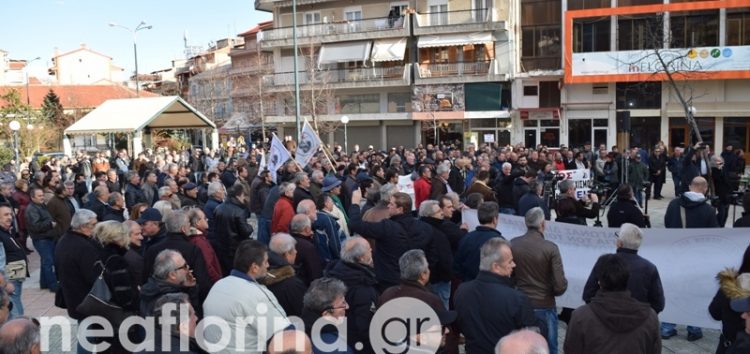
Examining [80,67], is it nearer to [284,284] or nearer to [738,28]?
[738,28]

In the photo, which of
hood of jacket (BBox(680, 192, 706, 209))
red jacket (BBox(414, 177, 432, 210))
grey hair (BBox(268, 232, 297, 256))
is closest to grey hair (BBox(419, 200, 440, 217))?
grey hair (BBox(268, 232, 297, 256))

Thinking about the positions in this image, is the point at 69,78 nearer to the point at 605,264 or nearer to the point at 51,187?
the point at 51,187

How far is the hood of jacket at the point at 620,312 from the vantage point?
377 centimetres

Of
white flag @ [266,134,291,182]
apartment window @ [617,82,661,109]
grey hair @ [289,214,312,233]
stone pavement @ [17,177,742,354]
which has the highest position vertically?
apartment window @ [617,82,661,109]

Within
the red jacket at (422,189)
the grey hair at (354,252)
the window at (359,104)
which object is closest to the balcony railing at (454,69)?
the window at (359,104)

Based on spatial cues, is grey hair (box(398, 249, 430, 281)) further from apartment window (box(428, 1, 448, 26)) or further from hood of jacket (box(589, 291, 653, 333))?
apartment window (box(428, 1, 448, 26))

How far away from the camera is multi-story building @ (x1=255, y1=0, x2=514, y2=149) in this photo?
119 feet

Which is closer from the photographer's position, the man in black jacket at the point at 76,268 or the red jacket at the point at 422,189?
the man in black jacket at the point at 76,268

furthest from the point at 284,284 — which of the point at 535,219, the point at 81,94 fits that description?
the point at 81,94

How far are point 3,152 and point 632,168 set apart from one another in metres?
27.7

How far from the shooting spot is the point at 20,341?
129 inches

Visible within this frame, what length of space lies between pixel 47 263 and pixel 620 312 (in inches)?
355

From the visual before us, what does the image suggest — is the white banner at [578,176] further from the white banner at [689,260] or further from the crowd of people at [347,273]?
the white banner at [689,260]

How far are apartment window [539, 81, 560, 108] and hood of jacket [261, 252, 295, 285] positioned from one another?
105ft
